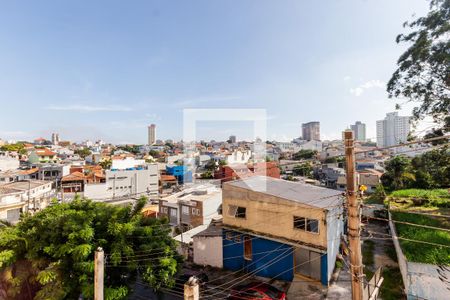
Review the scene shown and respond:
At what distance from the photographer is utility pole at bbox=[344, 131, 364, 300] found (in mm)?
4469

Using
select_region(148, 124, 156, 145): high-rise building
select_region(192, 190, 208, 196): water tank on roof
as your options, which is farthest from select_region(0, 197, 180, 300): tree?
select_region(148, 124, 156, 145): high-rise building

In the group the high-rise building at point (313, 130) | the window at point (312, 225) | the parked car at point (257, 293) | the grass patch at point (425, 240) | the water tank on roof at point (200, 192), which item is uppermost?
the high-rise building at point (313, 130)

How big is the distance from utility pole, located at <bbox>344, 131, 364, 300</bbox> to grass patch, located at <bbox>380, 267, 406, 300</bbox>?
6.81 meters

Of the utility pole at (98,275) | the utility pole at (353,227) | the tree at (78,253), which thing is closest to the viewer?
the utility pole at (353,227)

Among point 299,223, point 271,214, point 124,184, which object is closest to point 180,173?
point 124,184

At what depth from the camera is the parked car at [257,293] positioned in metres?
9.23

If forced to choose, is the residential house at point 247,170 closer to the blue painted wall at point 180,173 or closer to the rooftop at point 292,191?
the blue painted wall at point 180,173

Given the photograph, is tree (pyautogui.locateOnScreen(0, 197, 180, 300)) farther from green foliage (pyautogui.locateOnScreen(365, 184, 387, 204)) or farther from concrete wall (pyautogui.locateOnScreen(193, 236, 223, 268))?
green foliage (pyautogui.locateOnScreen(365, 184, 387, 204))

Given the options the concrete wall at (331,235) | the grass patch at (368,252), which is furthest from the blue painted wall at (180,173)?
the concrete wall at (331,235)

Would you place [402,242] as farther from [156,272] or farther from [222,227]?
[156,272]

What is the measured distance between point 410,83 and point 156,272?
53.9ft

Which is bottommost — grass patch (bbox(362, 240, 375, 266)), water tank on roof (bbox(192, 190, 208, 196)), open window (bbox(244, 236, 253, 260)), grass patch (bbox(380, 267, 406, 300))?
grass patch (bbox(362, 240, 375, 266))

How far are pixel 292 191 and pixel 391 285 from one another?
532cm

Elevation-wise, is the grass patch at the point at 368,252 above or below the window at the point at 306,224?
below
